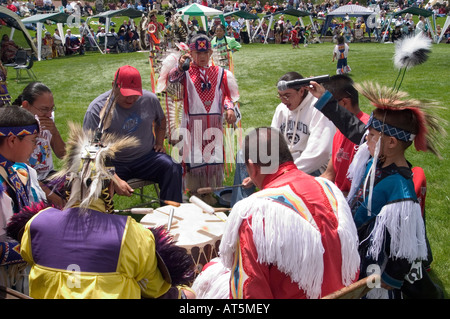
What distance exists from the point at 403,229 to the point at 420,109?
62cm

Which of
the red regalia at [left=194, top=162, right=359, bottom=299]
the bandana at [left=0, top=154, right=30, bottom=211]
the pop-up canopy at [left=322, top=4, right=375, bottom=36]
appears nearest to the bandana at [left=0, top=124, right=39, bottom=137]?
the bandana at [left=0, top=154, right=30, bottom=211]

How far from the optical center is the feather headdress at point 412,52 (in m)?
2.60

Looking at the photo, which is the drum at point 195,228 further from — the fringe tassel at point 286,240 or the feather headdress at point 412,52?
the feather headdress at point 412,52

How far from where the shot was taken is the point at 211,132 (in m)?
4.80

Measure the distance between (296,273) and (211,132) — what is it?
122 inches

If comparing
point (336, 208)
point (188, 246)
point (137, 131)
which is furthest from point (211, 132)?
point (336, 208)

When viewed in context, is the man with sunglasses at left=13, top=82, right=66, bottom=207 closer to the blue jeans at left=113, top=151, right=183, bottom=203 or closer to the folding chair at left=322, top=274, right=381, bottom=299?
the blue jeans at left=113, top=151, right=183, bottom=203

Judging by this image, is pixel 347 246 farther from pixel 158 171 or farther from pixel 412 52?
pixel 158 171

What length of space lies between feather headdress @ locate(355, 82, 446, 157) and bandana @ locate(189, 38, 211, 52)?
2.47 m

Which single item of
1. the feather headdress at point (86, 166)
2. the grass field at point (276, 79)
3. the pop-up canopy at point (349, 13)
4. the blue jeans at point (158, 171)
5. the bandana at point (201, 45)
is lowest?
the grass field at point (276, 79)

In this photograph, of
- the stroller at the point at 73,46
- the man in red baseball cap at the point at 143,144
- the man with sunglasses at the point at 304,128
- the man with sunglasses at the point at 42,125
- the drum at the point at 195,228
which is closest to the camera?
the drum at the point at 195,228

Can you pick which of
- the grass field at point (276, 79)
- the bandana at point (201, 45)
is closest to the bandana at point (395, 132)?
the grass field at point (276, 79)

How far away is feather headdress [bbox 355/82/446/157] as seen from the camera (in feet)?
7.29

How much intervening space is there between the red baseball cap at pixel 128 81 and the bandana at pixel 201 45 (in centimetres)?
81
